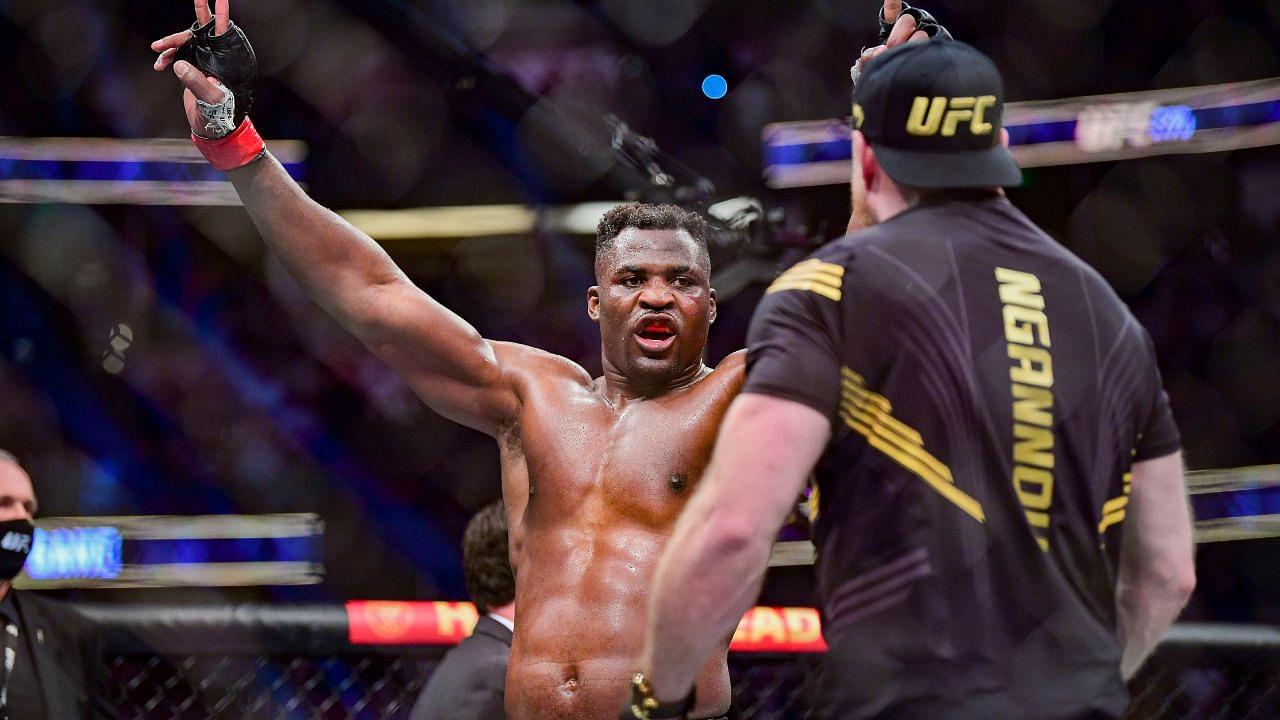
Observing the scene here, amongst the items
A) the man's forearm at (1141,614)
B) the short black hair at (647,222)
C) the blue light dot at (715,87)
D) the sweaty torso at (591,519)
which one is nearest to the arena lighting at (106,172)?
the blue light dot at (715,87)

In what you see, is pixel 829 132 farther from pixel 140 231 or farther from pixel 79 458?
pixel 79 458

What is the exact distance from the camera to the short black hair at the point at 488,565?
297 cm

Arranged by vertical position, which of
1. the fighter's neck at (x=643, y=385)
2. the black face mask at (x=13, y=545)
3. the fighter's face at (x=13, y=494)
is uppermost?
the fighter's neck at (x=643, y=385)

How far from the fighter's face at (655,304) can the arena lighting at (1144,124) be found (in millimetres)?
2790

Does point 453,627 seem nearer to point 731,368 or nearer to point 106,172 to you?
point 731,368

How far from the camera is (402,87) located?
5641mm

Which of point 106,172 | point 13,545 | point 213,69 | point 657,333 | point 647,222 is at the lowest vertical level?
point 13,545

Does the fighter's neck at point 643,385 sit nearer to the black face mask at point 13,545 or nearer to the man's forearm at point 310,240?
the man's forearm at point 310,240

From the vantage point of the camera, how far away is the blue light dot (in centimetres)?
530

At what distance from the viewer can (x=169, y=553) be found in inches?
212

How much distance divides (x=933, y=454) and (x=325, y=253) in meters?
1.34

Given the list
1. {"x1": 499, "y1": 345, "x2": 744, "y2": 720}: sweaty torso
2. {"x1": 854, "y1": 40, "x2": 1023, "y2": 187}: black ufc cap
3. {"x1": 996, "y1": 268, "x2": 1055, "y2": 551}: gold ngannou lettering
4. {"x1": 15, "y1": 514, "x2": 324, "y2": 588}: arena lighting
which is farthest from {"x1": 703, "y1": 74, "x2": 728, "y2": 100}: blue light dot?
{"x1": 996, "y1": 268, "x2": 1055, "y2": 551}: gold ngannou lettering

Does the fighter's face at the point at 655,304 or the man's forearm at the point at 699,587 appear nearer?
the man's forearm at the point at 699,587

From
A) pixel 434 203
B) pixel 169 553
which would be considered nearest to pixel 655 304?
pixel 434 203
